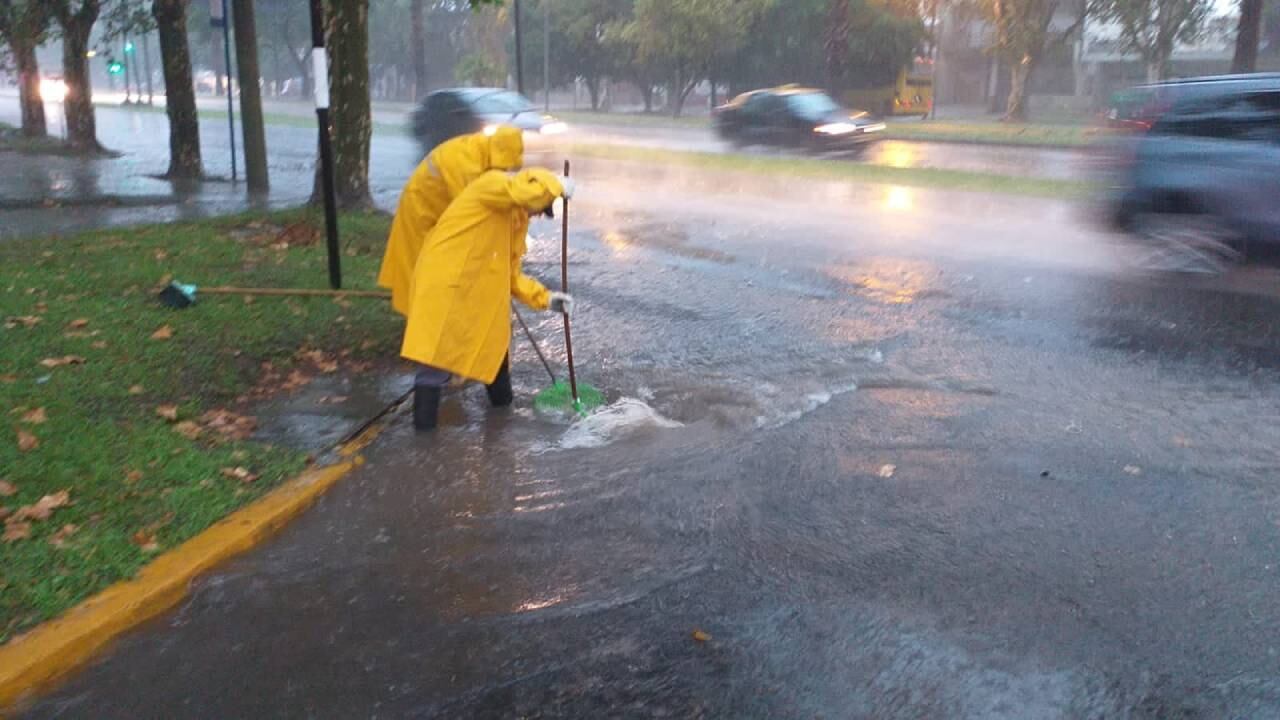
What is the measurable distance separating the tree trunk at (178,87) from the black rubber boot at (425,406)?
14.4 meters

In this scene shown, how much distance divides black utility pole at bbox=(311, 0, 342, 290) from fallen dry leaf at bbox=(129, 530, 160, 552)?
3985mm

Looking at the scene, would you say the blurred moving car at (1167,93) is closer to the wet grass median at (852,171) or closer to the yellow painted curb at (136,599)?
the wet grass median at (852,171)

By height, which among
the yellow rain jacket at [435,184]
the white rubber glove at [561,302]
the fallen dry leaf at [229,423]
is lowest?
the fallen dry leaf at [229,423]

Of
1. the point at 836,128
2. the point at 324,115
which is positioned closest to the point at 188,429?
the point at 324,115

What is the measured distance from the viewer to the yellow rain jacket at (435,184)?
6.00 meters

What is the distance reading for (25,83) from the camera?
97.1 ft

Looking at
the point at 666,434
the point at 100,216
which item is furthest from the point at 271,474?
the point at 100,216

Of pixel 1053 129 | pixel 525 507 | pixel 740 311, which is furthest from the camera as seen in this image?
pixel 1053 129

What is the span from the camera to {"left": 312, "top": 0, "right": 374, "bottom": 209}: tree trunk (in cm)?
1209

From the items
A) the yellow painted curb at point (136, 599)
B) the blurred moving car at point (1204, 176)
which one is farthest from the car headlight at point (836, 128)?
the yellow painted curb at point (136, 599)

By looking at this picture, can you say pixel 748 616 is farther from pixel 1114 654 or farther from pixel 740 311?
pixel 740 311

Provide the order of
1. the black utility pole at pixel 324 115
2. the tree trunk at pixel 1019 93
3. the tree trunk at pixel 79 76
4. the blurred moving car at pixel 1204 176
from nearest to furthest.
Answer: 1. the black utility pole at pixel 324 115
2. the blurred moving car at pixel 1204 176
3. the tree trunk at pixel 79 76
4. the tree trunk at pixel 1019 93

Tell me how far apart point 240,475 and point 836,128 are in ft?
67.5

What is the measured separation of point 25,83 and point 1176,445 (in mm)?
30765
